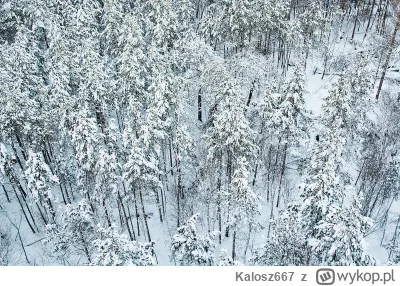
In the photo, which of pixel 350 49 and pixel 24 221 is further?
pixel 350 49

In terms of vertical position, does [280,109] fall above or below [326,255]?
above

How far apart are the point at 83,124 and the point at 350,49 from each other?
36.9 meters

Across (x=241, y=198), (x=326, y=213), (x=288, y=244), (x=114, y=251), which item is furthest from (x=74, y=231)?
(x=326, y=213)

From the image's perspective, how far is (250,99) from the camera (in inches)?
1508

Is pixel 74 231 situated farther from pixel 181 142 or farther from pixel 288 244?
pixel 288 244

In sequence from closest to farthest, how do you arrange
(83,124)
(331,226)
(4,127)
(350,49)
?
(331,226) → (83,124) → (4,127) → (350,49)

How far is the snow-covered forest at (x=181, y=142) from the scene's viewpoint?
24.3m

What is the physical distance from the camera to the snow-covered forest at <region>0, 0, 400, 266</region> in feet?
79.9

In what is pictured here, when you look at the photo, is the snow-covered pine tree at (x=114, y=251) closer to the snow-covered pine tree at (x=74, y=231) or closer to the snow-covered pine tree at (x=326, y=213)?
the snow-covered pine tree at (x=74, y=231)

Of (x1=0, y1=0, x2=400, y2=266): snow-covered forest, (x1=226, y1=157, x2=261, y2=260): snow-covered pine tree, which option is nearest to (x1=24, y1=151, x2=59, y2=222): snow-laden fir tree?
(x1=0, y1=0, x2=400, y2=266): snow-covered forest

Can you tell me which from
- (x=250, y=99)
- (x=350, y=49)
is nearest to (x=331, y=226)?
(x=250, y=99)

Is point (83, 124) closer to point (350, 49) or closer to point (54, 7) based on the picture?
point (54, 7)

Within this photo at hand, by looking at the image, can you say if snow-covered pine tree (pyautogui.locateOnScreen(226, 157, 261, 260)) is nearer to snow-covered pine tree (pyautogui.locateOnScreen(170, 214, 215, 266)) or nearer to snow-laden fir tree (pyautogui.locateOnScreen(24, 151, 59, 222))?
snow-covered pine tree (pyautogui.locateOnScreen(170, 214, 215, 266))

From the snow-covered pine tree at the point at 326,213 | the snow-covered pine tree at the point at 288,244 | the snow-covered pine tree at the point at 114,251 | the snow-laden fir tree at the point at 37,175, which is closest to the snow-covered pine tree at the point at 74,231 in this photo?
the snow-laden fir tree at the point at 37,175
